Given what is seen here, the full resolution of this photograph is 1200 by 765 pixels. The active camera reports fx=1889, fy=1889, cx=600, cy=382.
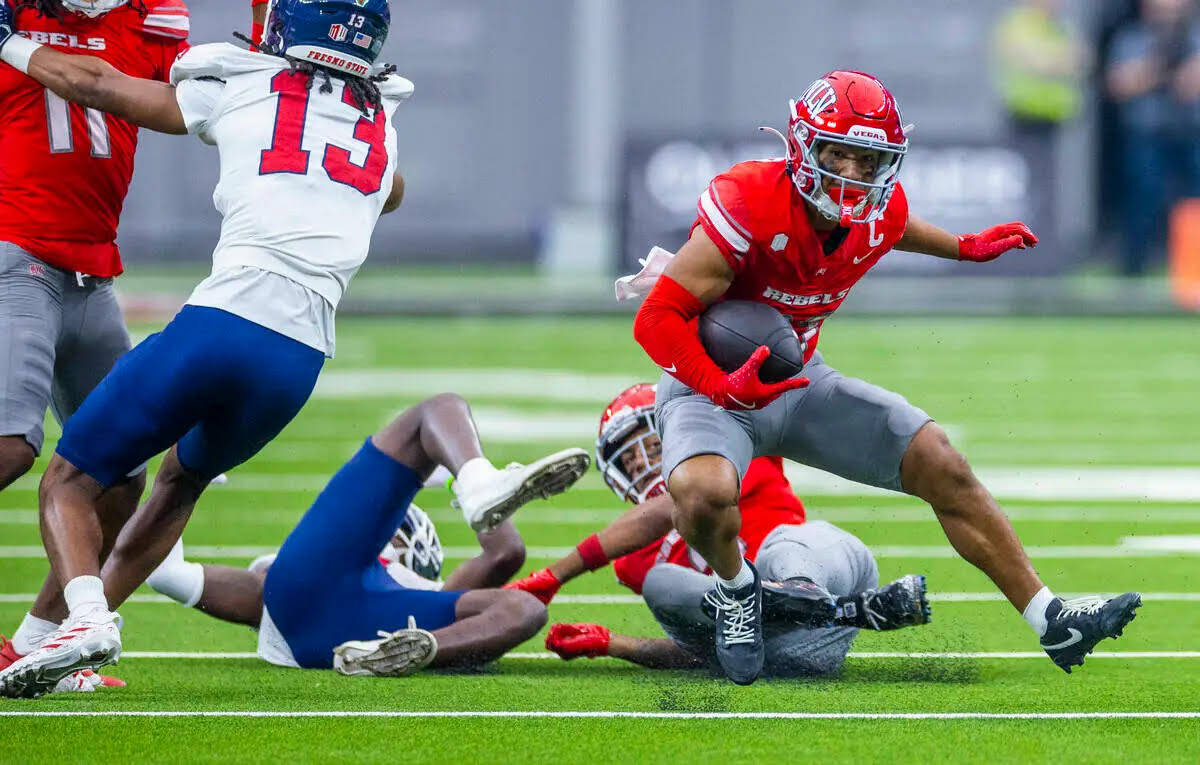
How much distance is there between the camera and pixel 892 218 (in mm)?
5254

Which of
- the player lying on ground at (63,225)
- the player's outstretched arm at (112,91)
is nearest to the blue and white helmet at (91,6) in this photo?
the player lying on ground at (63,225)

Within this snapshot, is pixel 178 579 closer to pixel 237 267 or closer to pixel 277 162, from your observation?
pixel 237 267

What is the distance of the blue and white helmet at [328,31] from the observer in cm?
491

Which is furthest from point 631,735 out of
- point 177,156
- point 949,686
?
point 177,156

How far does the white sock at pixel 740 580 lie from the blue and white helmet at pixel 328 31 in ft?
5.46

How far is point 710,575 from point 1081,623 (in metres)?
1.05

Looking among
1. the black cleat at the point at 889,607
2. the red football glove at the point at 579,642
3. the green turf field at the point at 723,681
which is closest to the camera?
the green turf field at the point at 723,681

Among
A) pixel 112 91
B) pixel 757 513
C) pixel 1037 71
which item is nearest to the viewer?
pixel 112 91

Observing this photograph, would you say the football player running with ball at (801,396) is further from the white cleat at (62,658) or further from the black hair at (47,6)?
the black hair at (47,6)

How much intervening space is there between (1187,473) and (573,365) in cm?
498

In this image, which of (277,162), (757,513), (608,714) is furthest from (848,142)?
(608,714)

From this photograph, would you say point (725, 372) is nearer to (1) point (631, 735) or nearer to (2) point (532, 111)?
(1) point (631, 735)

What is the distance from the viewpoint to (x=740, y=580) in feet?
16.4

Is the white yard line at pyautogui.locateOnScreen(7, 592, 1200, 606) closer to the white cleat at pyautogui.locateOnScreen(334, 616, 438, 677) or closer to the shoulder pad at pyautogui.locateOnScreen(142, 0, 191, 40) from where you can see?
the white cleat at pyautogui.locateOnScreen(334, 616, 438, 677)
